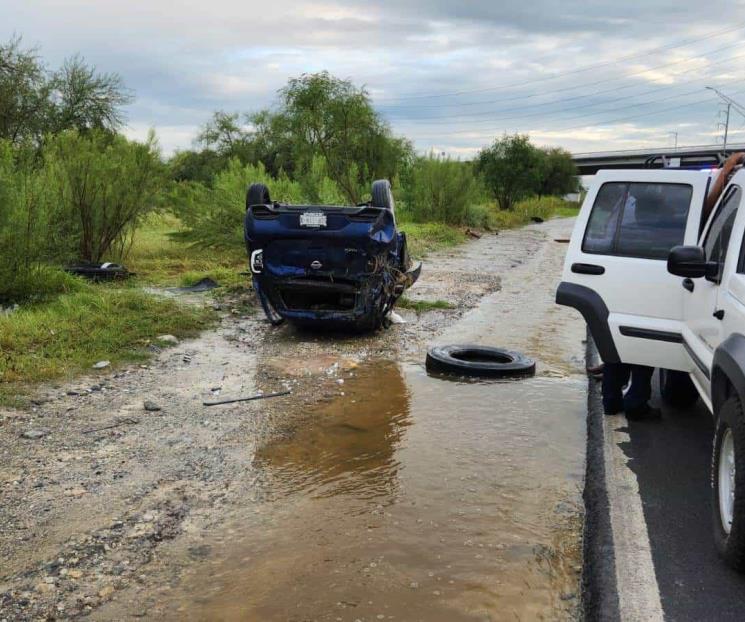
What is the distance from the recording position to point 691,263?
4.44 metres

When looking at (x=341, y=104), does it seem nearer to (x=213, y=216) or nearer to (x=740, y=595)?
(x=213, y=216)

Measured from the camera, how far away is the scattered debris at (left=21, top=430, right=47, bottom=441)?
17.6ft

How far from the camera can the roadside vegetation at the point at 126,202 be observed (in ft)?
28.0

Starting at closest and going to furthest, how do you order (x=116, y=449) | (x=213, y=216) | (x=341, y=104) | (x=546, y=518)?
(x=546, y=518), (x=116, y=449), (x=213, y=216), (x=341, y=104)

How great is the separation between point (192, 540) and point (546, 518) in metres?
2.06

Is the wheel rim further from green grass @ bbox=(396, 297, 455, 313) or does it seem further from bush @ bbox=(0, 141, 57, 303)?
bush @ bbox=(0, 141, 57, 303)

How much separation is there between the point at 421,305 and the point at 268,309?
3.39m

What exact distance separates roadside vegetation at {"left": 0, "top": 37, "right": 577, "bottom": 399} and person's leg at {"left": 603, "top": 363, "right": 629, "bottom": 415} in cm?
477

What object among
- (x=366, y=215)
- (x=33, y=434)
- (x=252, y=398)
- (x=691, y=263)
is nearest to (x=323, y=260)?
(x=366, y=215)

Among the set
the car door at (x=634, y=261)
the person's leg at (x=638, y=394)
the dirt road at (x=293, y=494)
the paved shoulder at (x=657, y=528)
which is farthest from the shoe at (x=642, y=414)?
the car door at (x=634, y=261)

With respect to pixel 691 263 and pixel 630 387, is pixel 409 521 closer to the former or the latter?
pixel 691 263

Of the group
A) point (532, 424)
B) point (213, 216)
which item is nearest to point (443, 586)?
point (532, 424)

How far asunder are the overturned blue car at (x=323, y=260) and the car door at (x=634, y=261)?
3019 millimetres

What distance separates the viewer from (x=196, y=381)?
7148 millimetres
